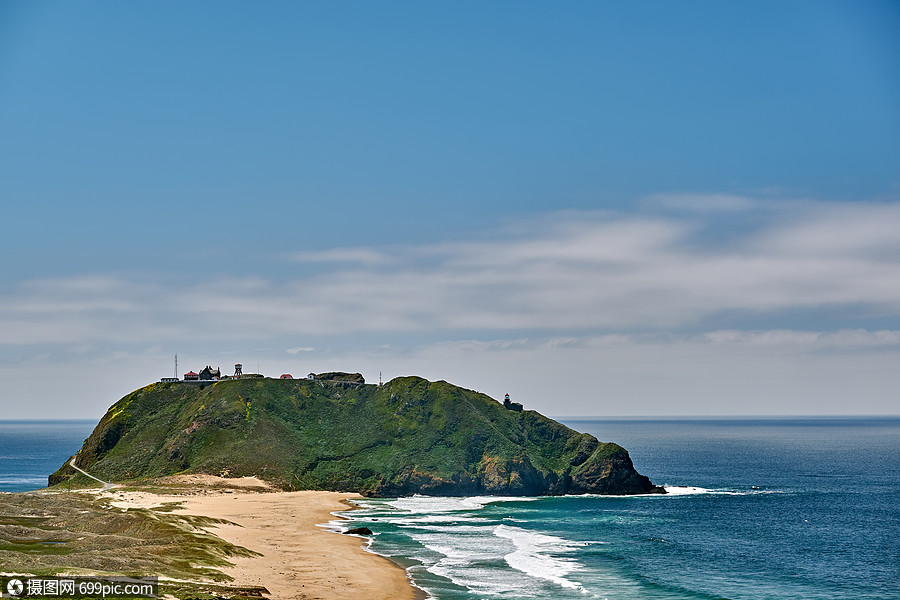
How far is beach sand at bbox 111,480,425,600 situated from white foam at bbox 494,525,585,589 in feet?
53.1

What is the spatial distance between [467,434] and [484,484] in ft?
48.5

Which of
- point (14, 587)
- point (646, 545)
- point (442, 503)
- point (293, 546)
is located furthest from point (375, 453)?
point (14, 587)

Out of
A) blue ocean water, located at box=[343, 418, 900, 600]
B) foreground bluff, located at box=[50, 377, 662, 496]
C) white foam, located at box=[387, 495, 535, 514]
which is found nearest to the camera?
blue ocean water, located at box=[343, 418, 900, 600]

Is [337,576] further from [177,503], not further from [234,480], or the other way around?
[234,480]

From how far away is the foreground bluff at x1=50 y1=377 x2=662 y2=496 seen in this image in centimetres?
17438

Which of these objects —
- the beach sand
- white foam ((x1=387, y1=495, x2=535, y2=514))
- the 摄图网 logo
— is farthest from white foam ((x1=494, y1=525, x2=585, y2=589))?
the 摄图网 logo

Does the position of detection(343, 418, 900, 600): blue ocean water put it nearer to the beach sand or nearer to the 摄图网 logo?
the beach sand

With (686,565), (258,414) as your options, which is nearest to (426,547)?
(686,565)

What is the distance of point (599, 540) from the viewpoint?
378ft

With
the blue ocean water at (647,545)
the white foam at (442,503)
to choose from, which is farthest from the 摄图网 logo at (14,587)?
the white foam at (442,503)

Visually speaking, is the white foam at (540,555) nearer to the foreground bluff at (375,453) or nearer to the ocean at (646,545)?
the ocean at (646,545)

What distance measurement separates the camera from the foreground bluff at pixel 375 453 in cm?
17438

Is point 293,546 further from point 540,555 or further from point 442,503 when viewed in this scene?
point 442,503

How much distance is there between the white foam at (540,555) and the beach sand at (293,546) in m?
16.2
